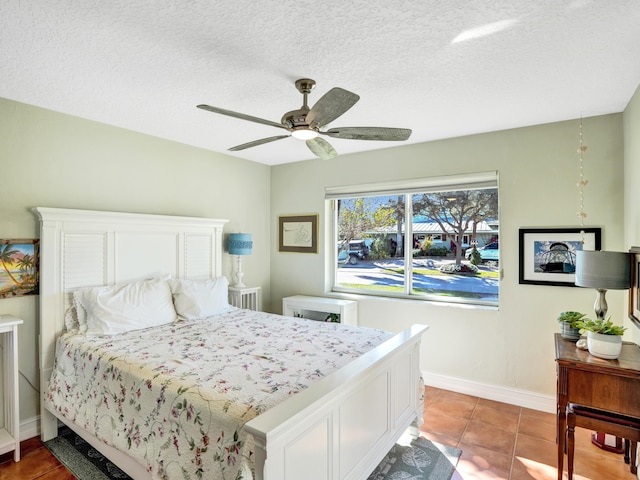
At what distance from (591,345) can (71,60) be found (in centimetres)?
343

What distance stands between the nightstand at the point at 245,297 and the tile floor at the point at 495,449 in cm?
200

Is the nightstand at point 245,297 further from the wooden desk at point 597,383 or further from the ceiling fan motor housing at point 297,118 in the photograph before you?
the wooden desk at point 597,383

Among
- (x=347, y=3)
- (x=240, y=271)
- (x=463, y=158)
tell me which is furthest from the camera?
(x=240, y=271)

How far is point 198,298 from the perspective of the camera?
10.5 ft

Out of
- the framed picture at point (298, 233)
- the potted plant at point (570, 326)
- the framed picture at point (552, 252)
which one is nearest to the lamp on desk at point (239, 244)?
the framed picture at point (298, 233)

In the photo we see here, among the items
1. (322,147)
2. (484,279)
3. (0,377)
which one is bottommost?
(0,377)

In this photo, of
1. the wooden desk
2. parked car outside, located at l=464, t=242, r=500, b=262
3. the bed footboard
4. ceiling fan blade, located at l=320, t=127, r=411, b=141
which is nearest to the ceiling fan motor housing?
ceiling fan blade, located at l=320, t=127, r=411, b=141

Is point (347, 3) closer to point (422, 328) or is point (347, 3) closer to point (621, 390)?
point (422, 328)

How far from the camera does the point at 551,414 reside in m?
2.97

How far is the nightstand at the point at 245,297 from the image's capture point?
159 inches

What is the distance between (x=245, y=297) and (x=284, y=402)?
115 inches

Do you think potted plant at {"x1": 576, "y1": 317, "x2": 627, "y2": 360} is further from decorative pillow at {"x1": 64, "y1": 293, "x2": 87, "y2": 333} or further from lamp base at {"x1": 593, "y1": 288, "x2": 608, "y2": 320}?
decorative pillow at {"x1": 64, "y1": 293, "x2": 87, "y2": 333}

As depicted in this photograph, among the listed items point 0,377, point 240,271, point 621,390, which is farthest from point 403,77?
point 0,377

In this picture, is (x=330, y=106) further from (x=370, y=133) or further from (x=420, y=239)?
(x=420, y=239)
